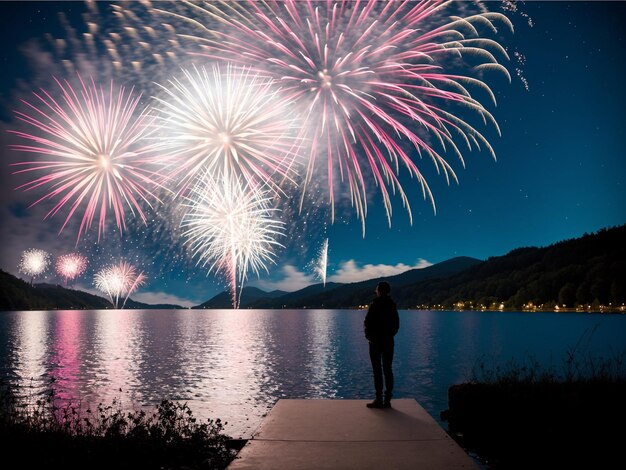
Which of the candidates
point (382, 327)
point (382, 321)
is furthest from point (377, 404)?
point (382, 321)

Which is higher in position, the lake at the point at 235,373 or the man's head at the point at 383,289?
the man's head at the point at 383,289

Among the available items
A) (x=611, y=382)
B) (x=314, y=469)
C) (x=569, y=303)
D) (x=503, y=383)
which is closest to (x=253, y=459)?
(x=314, y=469)

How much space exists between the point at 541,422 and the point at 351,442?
5034mm

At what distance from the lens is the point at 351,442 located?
29.5 feet

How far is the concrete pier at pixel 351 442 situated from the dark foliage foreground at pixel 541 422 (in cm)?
178

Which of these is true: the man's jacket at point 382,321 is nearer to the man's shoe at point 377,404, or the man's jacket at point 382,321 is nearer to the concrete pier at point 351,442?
the man's shoe at point 377,404

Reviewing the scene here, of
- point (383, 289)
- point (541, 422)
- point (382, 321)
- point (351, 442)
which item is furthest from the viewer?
point (383, 289)

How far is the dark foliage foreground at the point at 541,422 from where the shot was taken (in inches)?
380

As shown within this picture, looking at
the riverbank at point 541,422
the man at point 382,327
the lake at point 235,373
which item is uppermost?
the man at point 382,327

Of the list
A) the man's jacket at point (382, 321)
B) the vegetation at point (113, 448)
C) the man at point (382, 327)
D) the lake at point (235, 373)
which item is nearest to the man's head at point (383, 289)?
the man at point (382, 327)

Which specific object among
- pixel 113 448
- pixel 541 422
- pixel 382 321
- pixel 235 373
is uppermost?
pixel 382 321

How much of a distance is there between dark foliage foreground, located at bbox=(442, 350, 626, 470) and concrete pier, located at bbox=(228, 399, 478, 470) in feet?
5.84

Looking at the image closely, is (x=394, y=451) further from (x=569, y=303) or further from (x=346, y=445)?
(x=569, y=303)

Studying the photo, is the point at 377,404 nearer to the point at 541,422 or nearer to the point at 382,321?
the point at 382,321
